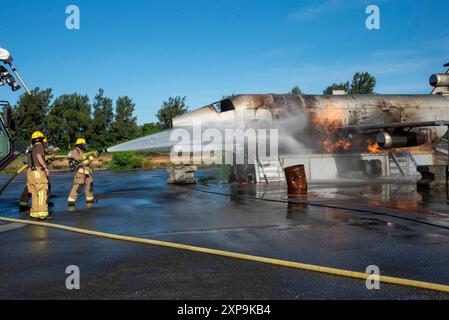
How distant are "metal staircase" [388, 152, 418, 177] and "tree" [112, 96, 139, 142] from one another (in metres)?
46.1

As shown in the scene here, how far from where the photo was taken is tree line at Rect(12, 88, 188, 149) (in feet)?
203

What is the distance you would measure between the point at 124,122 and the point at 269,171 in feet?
166

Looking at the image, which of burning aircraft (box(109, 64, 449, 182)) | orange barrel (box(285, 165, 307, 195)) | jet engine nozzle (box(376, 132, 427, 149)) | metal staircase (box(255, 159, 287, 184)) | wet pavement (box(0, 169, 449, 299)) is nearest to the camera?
wet pavement (box(0, 169, 449, 299))

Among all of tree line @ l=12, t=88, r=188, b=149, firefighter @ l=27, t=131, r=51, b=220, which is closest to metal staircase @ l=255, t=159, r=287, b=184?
firefighter @ l=27, t=131, r=51, b=220

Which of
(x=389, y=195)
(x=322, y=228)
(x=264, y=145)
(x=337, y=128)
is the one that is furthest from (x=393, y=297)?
(x=337, y=128)

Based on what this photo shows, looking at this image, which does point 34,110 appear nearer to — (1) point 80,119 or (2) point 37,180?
(1) point 80,119

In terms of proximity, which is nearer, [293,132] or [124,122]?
[293,132]

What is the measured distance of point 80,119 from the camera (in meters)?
61.9

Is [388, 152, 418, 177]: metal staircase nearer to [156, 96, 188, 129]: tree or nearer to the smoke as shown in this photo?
the smoke

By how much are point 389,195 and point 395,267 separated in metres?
9.68

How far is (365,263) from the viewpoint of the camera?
20.4 ft

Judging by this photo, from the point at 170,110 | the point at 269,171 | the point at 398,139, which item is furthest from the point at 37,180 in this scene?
the point at 170,110

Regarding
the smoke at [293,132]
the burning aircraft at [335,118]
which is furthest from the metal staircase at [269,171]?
the burning aircraft at [335,118]
